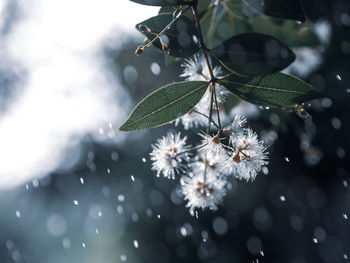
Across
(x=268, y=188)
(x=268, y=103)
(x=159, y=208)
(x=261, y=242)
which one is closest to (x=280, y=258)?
(x=261, y=242)

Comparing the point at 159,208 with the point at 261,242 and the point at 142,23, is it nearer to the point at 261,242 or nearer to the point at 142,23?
the point at 261,242

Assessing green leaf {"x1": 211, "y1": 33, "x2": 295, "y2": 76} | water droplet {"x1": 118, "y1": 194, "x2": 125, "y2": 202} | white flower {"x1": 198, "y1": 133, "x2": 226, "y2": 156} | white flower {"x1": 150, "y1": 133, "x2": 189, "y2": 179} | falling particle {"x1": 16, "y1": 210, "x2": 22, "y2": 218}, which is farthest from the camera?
falling particle {"x1": 16, "y1": 210, "x2": 22, "y2": 218}

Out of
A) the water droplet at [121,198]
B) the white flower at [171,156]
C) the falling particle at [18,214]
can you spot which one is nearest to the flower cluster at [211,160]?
the white flower at [171,156]

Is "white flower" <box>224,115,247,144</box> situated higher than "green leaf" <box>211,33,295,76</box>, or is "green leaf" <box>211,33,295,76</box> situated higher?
"green leaf" <box>211,33,295,76</box>

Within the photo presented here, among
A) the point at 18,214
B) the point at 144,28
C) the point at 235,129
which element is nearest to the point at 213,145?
the point at 235,129

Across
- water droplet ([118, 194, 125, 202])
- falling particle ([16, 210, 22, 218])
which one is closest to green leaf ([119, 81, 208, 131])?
water droplet ([118, 194, 125, 202])

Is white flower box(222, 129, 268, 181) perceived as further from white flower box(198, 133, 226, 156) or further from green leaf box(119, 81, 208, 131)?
green leaf box(119, 81, 208, 131)
